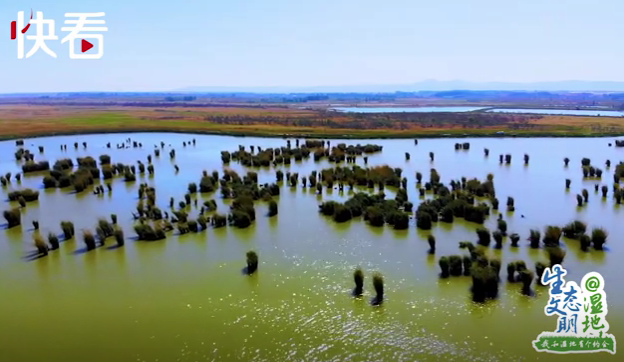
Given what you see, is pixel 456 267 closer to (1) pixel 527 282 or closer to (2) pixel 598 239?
(1) pixel 527 282

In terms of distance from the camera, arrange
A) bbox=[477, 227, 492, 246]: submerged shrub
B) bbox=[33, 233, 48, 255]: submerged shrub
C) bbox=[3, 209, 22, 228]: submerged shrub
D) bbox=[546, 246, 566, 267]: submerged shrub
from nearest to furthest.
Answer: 1. bbox=[546, 246, 566, 267]: submerged shrub
2. bbox=[33, 233, 48, 255]: submerged shrub
3. bbox=[477, 227, 492, 246]: submerged shrub
4. bbox=[3, 209, 22, 228]: submerged shrub

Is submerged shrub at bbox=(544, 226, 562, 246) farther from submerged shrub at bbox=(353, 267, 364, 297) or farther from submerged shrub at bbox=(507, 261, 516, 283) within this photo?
submerged shrub at bbox=(353, 267, 364, 297)

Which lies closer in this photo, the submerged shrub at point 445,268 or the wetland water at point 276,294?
the wetland water at point 276,294

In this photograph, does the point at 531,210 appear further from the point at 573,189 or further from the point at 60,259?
the point at 60,259

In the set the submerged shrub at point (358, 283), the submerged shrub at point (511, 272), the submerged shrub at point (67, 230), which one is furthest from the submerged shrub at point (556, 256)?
the submerged shrub at point (67, 230)

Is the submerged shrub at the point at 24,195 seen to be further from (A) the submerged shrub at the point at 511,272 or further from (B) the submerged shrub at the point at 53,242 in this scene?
(A) the submerged shrub at the point at 511,272

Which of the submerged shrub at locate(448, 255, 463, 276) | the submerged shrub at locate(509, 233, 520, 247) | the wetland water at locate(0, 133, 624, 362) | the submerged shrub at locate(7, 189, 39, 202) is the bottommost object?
the wetland water at locate(0, 133, 624, 362)

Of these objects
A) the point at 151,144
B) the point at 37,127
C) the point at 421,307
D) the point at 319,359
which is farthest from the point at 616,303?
the point at 37,127

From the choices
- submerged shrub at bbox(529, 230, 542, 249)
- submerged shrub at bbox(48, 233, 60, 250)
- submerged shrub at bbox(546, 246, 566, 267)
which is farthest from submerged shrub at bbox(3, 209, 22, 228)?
submerged shrub at bbox(546, 246, 566, 267)
